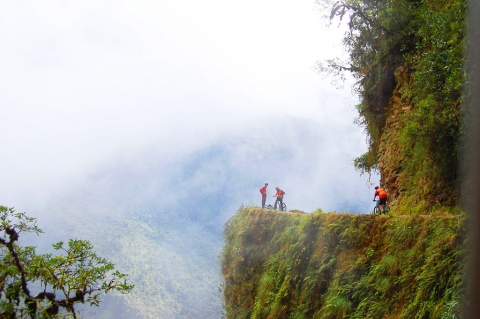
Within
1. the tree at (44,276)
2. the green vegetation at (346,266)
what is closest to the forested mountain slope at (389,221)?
the green vegetation at (346,266)

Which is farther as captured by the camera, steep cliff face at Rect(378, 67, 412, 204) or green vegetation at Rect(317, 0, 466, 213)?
steep cliff face at Rect(378, 67, 412, 204)

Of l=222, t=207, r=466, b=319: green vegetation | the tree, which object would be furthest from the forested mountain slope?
the tree

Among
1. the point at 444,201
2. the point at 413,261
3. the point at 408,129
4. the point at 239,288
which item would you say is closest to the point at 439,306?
the point at 413,261

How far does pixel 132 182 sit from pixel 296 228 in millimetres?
91675

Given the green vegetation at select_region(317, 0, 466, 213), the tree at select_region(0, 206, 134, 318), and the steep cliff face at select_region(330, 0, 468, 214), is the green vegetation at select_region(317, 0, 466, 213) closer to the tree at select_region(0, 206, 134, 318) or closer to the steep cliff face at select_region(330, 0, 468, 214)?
the steep cliff face at select_region(330, 0, 468, 214)

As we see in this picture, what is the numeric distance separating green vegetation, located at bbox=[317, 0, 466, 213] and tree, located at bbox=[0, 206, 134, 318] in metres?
12.4

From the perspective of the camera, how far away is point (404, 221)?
32.9 ft

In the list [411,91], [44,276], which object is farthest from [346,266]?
[44,276]

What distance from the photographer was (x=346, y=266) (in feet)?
37.2

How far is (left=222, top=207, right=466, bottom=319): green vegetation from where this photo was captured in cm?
808

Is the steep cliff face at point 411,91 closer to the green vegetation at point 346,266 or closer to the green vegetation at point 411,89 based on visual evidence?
the green vegetation at point 411,89

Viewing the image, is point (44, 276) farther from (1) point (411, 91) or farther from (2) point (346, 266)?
(1) point (411, 91)

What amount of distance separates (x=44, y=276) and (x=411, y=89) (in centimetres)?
1688

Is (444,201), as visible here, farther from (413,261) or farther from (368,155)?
(368,155)
